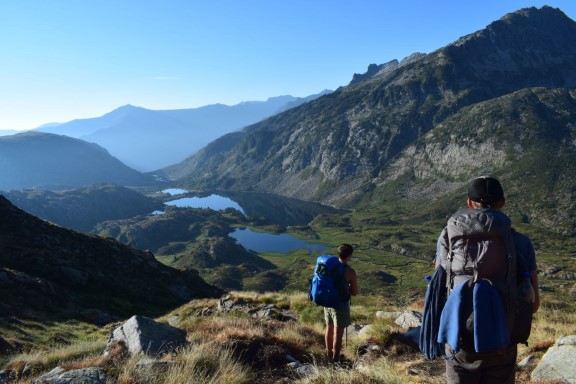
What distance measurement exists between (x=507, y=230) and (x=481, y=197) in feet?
1.94

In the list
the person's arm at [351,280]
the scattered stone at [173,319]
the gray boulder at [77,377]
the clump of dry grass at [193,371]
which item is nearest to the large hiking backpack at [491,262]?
the clump of dry grass at [193,371]

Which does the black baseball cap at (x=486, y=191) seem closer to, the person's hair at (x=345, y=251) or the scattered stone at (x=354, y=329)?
the person's hair at (x=345, y=251)

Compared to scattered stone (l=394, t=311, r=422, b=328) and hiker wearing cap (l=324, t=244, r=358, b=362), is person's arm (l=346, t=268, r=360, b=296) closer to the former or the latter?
hiker wearing cap (l=324, t=244, r=358, b=362)

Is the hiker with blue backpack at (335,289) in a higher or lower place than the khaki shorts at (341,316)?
higher

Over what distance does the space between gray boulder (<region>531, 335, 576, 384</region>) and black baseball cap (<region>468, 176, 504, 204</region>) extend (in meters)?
4.61

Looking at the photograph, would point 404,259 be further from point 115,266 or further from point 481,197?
point 481,197

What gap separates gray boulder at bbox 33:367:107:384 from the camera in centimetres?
680

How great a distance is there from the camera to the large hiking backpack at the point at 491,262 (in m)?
4.73

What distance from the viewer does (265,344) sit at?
10.3m

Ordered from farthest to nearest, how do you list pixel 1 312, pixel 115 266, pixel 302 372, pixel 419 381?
pixel 115 266 < pixel 1 312 < pixel 302 372 < pixel 419 381

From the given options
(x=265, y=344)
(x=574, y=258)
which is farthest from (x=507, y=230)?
(x=574, y=258)

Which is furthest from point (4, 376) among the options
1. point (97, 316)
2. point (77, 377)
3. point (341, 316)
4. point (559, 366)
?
point (97, 316)

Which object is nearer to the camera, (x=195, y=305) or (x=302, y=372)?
(x=302, y=372)

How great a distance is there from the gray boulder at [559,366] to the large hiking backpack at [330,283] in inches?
172
